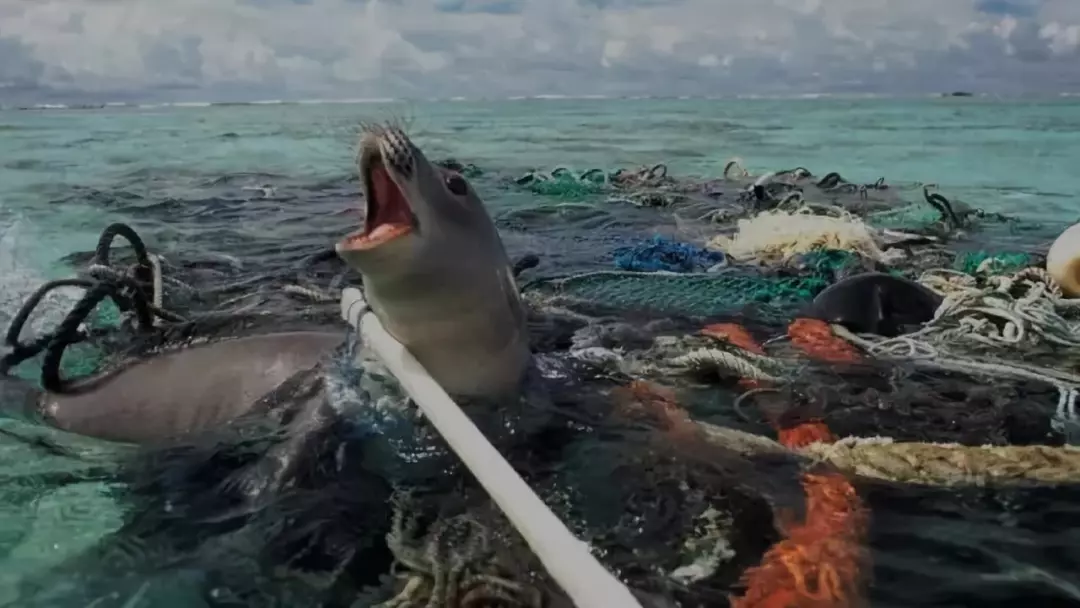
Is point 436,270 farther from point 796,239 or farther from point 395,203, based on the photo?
point 796,239

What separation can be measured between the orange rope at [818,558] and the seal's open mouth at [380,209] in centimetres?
118

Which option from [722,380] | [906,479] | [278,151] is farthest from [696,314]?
[278,151]

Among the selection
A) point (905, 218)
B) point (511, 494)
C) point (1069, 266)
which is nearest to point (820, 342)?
point (1069, 266)

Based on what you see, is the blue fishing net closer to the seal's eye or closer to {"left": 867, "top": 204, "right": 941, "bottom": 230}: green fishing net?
{"left": 867, "top": 204, "right": 941, "bottom": 230}: green fishing net

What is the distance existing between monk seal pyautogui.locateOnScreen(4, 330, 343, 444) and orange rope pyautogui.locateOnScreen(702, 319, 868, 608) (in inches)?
60.6

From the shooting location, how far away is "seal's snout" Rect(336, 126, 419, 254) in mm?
2666

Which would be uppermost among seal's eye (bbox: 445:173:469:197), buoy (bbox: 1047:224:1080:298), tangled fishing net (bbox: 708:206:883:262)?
seal's eye (bbox: 445:173:469:197)

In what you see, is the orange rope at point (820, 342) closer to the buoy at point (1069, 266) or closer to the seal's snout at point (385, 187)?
the buoy at point (1069, 266)

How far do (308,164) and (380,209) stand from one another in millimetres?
10435

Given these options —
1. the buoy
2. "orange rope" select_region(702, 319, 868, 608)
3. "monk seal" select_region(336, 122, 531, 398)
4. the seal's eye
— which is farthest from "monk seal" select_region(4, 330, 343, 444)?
the buoy

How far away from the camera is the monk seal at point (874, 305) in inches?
181

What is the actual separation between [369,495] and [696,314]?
2552 mm

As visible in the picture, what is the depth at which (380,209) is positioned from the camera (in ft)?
9.31

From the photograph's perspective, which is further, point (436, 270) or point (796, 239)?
point (796, 239)
